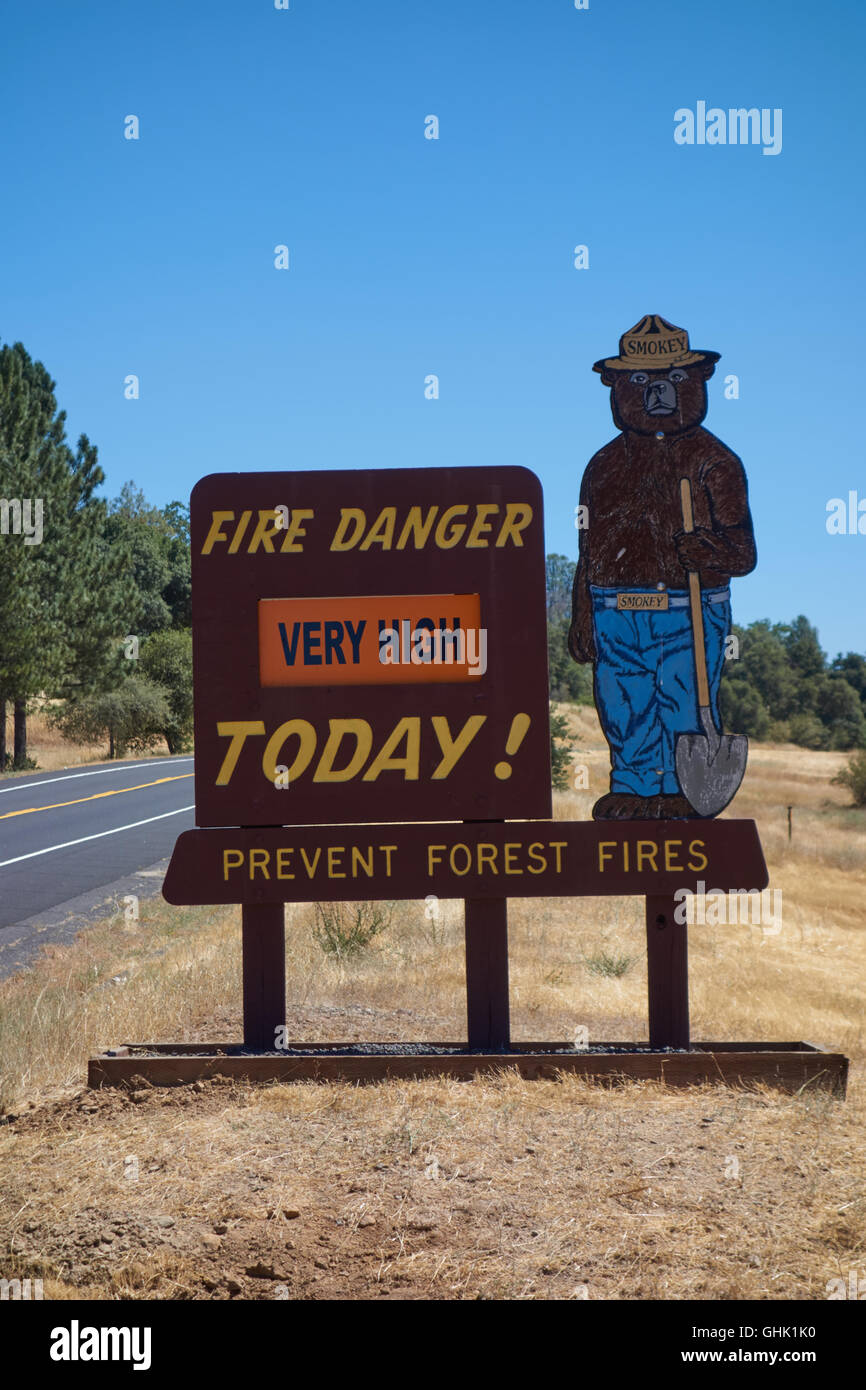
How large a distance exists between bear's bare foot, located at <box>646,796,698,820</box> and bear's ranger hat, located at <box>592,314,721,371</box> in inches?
102

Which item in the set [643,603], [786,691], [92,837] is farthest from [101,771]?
[786,691]

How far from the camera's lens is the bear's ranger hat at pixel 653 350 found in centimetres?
666

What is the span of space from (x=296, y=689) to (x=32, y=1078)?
256cm

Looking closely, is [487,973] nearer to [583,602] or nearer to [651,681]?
[651,681]

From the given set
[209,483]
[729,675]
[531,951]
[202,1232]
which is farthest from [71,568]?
[729,675]

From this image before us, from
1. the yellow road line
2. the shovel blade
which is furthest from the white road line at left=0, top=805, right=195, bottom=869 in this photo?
the shovel blade

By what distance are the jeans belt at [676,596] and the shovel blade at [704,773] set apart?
80 centimetres

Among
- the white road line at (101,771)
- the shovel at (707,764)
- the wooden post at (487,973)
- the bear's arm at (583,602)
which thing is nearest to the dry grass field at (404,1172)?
the wooden post at (487,973)

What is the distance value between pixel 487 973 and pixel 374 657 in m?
1.91

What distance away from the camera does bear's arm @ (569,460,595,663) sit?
21.8 ft

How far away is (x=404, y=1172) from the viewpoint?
4594 millimetres

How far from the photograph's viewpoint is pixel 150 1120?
17.4 ft

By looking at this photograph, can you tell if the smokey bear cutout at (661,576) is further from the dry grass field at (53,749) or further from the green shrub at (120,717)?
the green shrub at (120,717)

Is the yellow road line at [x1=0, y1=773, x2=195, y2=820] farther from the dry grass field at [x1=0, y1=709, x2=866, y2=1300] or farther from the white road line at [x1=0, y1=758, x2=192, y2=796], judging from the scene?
the dry grass field at [x1=0, y1=709, x2=866, y2=1300]
